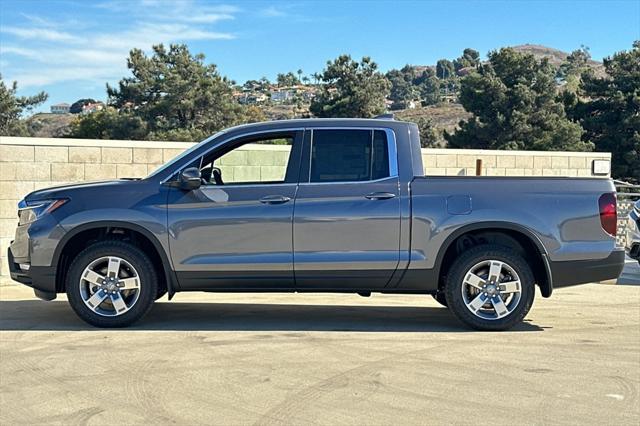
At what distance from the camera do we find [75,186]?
26.5ft

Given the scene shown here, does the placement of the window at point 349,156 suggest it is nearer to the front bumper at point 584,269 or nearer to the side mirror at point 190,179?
the side mirror at point 190,179

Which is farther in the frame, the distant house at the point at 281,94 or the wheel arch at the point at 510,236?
the distant house at the point at 281,94

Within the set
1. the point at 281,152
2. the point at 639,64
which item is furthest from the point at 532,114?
the point at 281,152

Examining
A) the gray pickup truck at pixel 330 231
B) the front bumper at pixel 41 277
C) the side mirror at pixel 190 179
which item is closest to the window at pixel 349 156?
the gray pickup truck at pixel 330 231

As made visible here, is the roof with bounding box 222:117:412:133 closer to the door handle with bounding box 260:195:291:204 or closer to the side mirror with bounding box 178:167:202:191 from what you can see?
the side mirror with bounding box 178:167:202:191

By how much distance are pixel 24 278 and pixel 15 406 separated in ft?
8.88

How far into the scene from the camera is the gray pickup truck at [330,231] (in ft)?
25.6

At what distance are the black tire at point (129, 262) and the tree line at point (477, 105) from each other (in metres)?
37.4

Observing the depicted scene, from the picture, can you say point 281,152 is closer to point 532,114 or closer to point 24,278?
point 24,278

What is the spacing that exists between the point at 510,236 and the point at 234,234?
8.77 feet

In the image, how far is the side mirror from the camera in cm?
773

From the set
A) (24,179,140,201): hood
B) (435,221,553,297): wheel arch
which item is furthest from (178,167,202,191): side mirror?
(435,221,553,297): wheel arch

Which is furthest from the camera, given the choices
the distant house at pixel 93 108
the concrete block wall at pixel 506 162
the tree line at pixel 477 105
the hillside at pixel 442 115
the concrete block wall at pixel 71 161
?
the hillside at pixel 442 115

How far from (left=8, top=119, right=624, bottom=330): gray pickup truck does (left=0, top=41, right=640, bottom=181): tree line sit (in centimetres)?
3734
